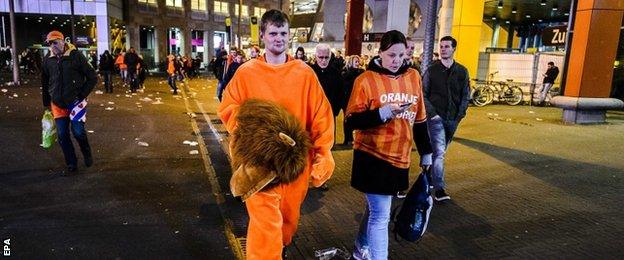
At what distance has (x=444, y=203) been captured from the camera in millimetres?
5594

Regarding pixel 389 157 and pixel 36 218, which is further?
pixel 36 218

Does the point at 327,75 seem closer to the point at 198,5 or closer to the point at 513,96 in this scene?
the point at 513,96

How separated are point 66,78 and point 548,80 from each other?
16193 mm

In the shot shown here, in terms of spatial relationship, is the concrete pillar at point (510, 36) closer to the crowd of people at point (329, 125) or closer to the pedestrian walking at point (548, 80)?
the pedestrian walking at point (548, 80)

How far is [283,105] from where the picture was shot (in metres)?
3.01

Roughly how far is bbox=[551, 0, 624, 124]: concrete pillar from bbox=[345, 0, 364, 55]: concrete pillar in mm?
6988

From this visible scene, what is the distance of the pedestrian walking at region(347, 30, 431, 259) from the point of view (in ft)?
10.9

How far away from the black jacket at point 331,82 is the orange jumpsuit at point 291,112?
4.13 metres

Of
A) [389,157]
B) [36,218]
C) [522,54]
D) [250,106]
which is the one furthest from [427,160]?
[522,54]

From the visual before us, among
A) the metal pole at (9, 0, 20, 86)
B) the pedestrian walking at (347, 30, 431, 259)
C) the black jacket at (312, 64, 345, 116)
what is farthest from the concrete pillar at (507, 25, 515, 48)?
the pedestrian walking at (347, 30, 431, 259)

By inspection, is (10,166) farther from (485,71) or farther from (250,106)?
(485,71)

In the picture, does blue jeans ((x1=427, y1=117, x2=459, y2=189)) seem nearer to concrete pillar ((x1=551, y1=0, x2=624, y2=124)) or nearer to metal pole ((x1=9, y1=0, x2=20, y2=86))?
concrete pillar ((x1=551, y1=0, x2=624, y2=124))

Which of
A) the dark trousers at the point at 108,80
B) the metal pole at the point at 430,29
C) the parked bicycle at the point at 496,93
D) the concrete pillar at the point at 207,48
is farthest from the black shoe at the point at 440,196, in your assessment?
the concrete pillar at the point at 207,48

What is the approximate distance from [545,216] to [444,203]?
1.08 metres
